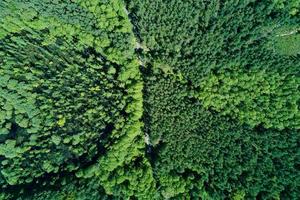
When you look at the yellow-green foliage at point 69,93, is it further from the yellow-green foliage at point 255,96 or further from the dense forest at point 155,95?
the yellow-green foliage at point 255,96

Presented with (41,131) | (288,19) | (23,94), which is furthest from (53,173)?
(288,19)

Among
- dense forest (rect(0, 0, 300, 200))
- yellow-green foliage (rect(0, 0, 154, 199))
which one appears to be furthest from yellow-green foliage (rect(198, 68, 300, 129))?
yellow-green foliage (rect(0, 0, 154, 199))

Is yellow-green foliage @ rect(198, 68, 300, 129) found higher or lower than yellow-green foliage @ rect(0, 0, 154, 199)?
higher

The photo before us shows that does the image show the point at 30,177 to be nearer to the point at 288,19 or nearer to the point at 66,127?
the point at 66,127

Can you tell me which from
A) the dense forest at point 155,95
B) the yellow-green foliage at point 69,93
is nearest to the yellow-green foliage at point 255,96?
the dense forest at point 155,95

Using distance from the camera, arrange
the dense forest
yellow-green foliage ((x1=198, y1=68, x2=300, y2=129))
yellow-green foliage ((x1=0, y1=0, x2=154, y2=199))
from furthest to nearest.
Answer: yellow-green foliage ((x1=198, y1=68, x2=300, y2=129))
the dense forest
yellow-green foliage ((x1=0, y1=0, x2=154, y2=199))

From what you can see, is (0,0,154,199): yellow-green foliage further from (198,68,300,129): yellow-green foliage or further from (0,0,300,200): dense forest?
(198,68,300,129): yellow-green foliage

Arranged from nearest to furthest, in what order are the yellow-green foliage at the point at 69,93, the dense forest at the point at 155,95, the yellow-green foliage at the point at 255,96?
the yellow-green foliage at the point at 69,93, the dense forest at the point at 155,95, the yellow-green foliage at the point at 255,96

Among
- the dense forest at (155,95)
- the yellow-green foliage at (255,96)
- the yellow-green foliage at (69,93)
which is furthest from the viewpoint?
the yellow-green foliage at (255,96)

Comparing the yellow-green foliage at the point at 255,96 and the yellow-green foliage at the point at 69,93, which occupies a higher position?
the yellow-green foliage at the point at 255,96
